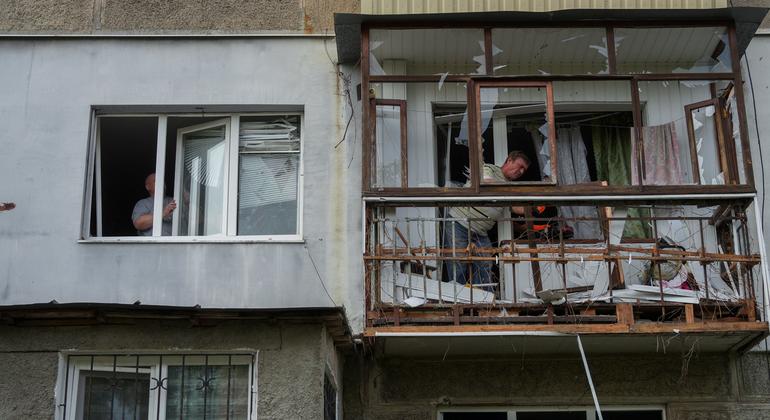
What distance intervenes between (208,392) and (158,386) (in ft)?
1.41

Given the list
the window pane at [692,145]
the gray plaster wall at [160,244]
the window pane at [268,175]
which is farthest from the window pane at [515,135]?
the window pane at [268,175]

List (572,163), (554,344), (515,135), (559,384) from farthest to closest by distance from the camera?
(515,135)
(572,163)
(559,384)
(554,344)

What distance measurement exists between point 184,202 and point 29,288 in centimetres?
184

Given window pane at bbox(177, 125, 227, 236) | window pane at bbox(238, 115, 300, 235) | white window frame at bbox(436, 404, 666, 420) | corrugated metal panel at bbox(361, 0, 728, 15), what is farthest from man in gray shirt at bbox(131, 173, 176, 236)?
white window frame at bbox(436, 404, 666, 420)

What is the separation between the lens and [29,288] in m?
11.6

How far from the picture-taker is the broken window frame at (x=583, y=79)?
35.9 ft

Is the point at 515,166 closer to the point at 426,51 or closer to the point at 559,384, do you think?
the point at 426,51

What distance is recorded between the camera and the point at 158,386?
9.89 meters

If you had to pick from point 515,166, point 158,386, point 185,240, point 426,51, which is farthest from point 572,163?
point 158,386

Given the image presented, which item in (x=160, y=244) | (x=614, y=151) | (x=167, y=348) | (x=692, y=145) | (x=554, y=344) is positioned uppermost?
(x=614, y=151)

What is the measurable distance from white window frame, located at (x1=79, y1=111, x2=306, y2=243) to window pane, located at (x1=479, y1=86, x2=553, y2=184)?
202 cm

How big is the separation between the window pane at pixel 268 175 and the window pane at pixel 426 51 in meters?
1.27

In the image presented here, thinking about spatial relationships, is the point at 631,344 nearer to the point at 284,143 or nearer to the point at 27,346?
the point at 284,143

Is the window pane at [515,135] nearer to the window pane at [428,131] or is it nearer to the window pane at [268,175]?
the window pane at [428,131]
